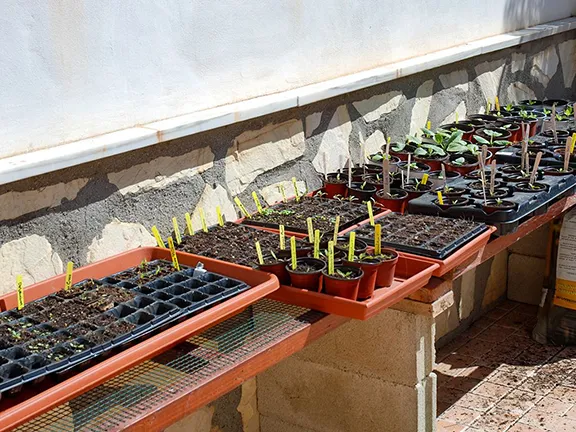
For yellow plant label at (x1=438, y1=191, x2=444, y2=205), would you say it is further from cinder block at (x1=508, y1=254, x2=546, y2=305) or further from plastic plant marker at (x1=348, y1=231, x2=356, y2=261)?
cinder block at (x1=508, y1=254, x2=546, y2=305)

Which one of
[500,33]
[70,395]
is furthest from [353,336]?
[500,33]

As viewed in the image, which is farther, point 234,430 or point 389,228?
point 234,430

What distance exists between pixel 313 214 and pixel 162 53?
91 centimetres

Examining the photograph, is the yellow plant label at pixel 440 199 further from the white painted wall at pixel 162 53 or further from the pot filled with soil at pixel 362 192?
the white painted wall at pixel 162 53

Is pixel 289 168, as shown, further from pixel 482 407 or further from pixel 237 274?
pixel 482 407

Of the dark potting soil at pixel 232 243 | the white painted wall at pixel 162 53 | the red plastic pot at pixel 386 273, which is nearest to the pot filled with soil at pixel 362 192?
the white painted wall at pixel 162 53

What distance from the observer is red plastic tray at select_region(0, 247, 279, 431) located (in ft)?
7.08

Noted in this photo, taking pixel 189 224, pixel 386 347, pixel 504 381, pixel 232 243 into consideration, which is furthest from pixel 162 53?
pixel 504 381

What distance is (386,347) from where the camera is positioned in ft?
11.6

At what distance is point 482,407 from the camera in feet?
14.5

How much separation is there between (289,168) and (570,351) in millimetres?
2081

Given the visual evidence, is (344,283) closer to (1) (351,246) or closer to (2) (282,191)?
(1) (351,246)

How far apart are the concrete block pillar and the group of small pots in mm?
434

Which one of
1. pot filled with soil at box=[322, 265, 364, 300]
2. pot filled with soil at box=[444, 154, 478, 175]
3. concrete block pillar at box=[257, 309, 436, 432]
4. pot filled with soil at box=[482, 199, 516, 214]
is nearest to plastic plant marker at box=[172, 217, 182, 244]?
pot filled with soil at box=[322, 265, 364, 300]
